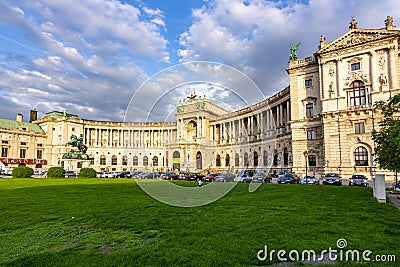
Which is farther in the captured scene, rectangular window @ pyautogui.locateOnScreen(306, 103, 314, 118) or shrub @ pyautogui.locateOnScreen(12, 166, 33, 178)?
rectangular window @ pyautogui.locateOnScreen(306, 103, 314, 118)

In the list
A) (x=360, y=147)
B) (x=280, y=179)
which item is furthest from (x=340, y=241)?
(x=360, y=147)

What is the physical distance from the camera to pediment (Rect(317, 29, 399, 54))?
5038 cm

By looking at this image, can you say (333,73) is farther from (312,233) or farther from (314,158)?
(312,233)

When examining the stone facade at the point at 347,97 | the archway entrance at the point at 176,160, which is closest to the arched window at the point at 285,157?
the stone facade at the point at 347,97

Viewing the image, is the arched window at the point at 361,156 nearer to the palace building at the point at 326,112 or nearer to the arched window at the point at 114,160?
the palace building at the point at 326,112

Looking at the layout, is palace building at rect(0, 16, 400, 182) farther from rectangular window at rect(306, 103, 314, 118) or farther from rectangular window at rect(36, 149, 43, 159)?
rectangular window at rect(36, 149, 43, 159)

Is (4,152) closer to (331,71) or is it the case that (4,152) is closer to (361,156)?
(331,71)

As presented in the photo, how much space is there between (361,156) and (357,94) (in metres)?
11.9

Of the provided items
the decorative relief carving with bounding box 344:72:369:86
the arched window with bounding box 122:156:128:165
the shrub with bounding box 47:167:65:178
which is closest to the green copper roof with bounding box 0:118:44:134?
the arched window with bounding box 122:156:128:165

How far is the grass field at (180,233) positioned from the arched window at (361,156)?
3827cm

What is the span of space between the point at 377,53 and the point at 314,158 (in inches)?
898

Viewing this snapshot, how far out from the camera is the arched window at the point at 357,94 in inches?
2090

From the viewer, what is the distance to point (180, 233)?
11219 millimetres

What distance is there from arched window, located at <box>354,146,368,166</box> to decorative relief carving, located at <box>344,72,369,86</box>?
41.5 feet
